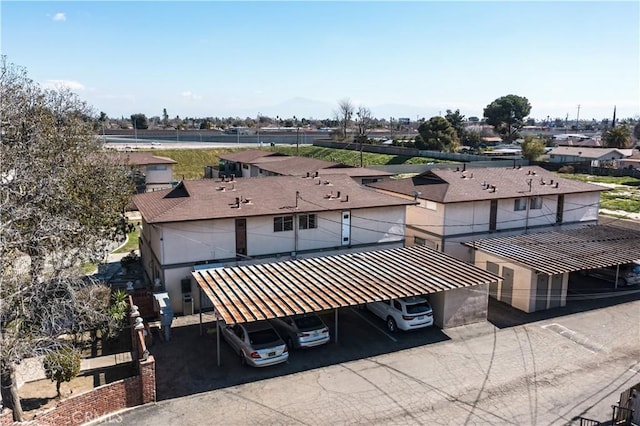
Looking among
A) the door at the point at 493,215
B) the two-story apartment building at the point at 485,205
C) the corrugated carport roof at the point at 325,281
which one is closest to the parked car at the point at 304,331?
the corrugated carport roof at the point at 325,281

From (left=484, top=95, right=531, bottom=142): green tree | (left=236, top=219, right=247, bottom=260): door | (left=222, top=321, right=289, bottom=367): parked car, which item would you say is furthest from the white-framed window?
(left=484, top=95, right=531, bottom=142): green tree

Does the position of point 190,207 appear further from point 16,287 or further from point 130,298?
point 16,287

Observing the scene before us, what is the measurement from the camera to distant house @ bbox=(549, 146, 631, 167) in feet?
271

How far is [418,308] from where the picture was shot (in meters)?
22.1

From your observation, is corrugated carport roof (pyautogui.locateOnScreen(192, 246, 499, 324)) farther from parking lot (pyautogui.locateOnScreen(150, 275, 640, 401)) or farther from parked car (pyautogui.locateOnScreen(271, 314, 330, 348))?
parking lot (pyautogui.locateOnScreen(150, 275, 640, 401))

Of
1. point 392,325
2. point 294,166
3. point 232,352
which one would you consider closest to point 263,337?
point 232,352

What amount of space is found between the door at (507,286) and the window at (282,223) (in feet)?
36.7

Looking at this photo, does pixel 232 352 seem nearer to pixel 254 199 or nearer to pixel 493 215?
pixel 254 199

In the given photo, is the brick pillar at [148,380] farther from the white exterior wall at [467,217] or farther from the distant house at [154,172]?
the distant house at [154,172]

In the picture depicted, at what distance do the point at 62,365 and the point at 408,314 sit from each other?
13.2m

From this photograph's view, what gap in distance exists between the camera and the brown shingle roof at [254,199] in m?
24.7

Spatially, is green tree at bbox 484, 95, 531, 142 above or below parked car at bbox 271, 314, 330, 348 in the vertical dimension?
above

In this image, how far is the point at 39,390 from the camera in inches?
684

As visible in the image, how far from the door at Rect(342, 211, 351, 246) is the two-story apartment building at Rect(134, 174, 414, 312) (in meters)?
0.05
